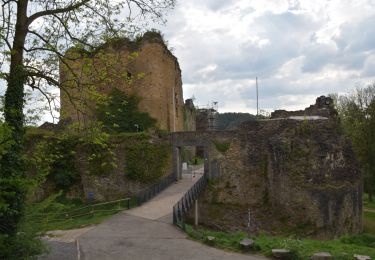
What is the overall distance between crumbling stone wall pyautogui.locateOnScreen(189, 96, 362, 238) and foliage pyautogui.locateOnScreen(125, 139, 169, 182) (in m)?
3.42

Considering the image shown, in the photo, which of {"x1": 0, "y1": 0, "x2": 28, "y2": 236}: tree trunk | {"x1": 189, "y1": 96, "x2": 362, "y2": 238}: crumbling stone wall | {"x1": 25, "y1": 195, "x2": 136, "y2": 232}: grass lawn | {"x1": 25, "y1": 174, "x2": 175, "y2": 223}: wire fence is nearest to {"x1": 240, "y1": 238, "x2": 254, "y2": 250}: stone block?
{"x1": 0, "y1": 0, "x2": 28, "y2": 236}: tree trunk

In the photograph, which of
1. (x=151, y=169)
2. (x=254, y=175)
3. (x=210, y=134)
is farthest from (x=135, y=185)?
(x=254, y=175)

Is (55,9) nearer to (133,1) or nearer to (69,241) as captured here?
(133,1)

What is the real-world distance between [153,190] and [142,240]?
841 centimetres

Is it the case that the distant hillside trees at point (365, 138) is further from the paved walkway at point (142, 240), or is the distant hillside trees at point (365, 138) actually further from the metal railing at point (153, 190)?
the paved walkway at point (142, 240)

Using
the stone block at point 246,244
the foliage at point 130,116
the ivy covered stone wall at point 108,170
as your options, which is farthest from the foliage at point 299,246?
the foliage at point 130,116

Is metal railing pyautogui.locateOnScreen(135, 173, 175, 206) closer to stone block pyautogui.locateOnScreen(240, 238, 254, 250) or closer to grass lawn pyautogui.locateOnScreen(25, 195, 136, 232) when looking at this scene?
grass lawn pyautogui.locateOnScreen(25, 195, 136, 232)

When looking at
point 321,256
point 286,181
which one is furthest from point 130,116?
point 321,256

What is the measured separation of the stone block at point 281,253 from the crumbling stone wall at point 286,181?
344 inches

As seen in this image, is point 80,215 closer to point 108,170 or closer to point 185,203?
point 185,203

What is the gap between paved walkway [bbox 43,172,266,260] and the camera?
39.8 ft

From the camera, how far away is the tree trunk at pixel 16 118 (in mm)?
10485

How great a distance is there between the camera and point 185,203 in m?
18.7

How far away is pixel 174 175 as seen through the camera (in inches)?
1042
